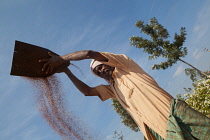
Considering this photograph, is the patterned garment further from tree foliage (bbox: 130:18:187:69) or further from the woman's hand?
tree foliage (bbox: 130:18:187:69)

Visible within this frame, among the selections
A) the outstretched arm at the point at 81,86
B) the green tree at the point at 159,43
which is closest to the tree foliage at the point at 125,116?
the green tree at the point at 159,43

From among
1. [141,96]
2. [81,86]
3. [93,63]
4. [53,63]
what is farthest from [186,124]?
[53,63]

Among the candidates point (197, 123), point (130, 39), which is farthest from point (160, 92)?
point (130, 39)

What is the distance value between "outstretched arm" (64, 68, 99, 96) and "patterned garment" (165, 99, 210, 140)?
148cm

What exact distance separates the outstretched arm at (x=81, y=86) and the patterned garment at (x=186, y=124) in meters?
1.48

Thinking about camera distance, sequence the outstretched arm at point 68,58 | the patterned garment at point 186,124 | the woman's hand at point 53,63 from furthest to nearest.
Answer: the woman's hand at point 53,63 < the outstretched arm at point 68,58 < the patterned garment at point 186,124

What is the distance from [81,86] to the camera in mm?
3420

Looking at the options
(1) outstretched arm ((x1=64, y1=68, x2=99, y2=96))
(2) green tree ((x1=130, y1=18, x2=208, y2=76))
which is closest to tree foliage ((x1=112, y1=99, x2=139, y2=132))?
(2) green tree ((x1=130, y1=18, x2=208, y2=76))

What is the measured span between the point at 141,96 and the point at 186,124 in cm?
63

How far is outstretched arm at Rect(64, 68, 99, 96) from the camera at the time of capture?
3400 mm

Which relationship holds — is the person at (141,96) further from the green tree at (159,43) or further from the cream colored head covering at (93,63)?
the green tree at (159,43)

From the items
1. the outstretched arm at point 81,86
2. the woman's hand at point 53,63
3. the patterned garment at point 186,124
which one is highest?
the woman's hand at point 53,63

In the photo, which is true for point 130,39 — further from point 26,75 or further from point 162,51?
point 26,75

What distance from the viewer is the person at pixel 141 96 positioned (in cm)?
224
